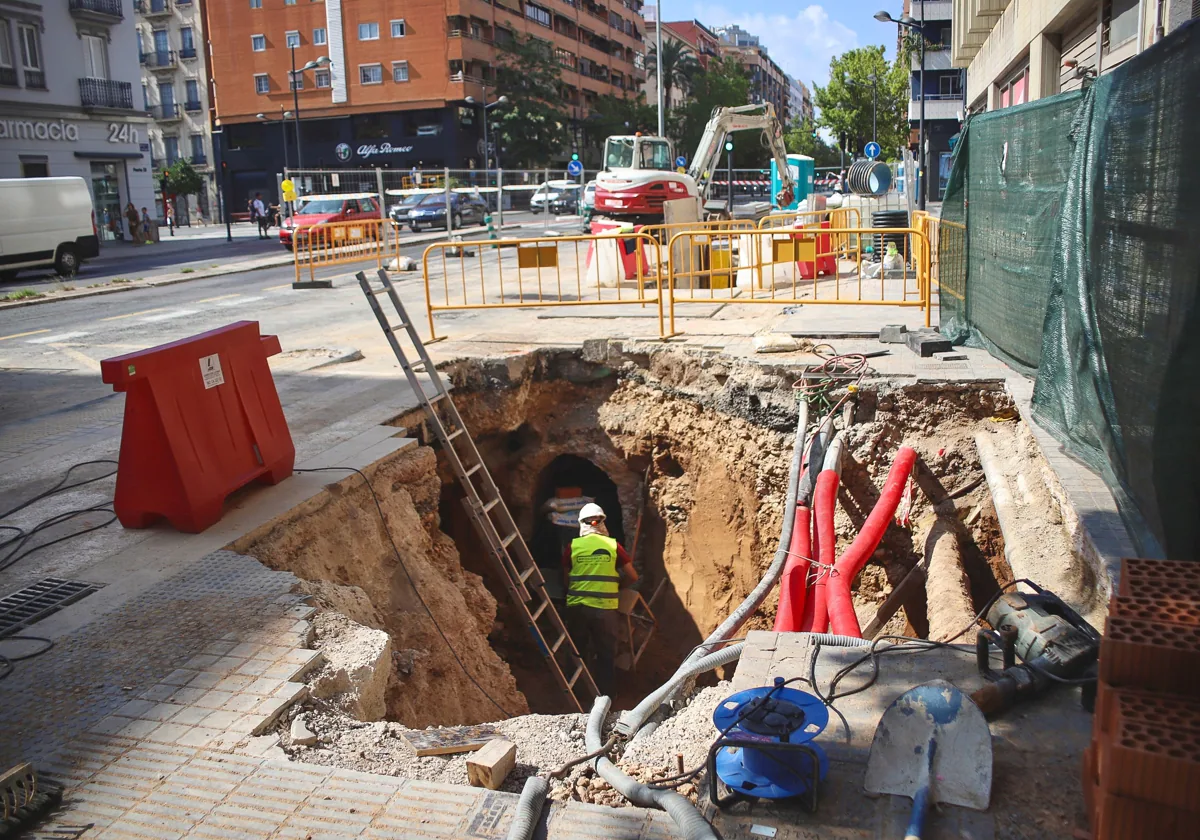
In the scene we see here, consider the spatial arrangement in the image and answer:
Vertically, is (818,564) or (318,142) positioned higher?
(318,142)

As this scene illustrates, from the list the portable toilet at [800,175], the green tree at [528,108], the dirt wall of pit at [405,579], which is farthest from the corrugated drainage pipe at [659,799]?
the green tree at [528,108]

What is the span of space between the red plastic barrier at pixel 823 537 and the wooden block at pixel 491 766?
108 inches

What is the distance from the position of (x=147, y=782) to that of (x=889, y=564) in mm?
6165

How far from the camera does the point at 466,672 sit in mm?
6770

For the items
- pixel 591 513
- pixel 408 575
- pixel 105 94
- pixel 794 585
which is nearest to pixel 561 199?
pixel 105 94

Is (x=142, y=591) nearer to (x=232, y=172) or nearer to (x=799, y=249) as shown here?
(x=799, y=249)

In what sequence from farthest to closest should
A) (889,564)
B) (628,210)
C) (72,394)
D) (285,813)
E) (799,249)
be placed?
(628,210)
(799,249)
(72,394)
(889,564)
(285,813)

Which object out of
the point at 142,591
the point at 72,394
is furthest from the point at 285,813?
the point at 72,394

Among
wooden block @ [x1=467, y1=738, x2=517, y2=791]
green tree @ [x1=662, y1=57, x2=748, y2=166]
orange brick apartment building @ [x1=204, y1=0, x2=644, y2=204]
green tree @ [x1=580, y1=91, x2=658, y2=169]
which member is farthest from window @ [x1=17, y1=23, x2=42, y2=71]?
green tree @ [x1=662, y1=57, x2=748, y2=166]

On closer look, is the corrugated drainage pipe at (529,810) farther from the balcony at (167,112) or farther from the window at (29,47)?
the balcony at (167,112)

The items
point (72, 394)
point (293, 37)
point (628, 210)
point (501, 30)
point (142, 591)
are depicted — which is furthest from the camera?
point (501, 30)

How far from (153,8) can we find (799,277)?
62.0 meters

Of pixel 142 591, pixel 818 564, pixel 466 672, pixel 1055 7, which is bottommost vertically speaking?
pixel 466 672

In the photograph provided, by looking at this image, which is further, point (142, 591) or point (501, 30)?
point (501, 30)
